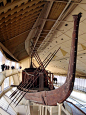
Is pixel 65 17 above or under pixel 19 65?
above

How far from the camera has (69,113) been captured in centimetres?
441

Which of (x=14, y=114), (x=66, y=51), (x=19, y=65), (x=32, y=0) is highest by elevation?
(x=32, y=0)

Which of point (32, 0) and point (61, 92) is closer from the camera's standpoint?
point (32, 0)

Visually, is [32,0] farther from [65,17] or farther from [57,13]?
[65,17]

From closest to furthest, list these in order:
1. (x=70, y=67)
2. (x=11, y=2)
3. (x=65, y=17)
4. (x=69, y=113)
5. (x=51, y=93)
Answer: (x=11, y=2)
(x=70, y=67)
(x=51, y=93)
(x=69, y=113)
(x=65, y=17)

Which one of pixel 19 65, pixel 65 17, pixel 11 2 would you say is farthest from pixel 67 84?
pixel 19 65

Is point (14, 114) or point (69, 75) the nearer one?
point (69, 75)

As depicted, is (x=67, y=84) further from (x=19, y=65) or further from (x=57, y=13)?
(x=19, y=65)

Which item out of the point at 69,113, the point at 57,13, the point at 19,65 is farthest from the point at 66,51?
the point at 19,65

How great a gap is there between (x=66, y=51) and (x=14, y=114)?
21.8 ft

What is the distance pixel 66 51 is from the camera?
8445 mm

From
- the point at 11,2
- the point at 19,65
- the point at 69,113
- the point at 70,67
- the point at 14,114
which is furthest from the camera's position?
the point at 19,65

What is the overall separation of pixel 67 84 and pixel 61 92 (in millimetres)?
455

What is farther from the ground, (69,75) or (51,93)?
(69,75)
